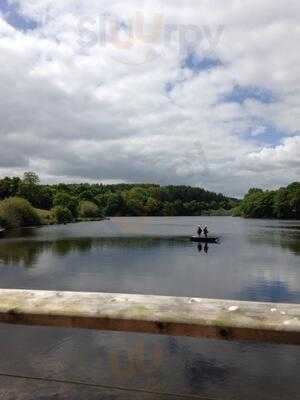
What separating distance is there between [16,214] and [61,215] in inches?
1396

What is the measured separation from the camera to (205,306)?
172 inches

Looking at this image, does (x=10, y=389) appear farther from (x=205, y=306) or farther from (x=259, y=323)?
(x=259, y=323)

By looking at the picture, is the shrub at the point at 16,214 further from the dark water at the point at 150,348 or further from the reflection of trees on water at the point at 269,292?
the reflection of trees on water at the point at 269,292

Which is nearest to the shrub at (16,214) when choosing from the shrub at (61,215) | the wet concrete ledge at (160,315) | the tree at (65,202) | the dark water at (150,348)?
the shrub at (61,215)

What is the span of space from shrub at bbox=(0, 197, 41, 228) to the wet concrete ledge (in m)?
127

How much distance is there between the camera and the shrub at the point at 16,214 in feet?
420

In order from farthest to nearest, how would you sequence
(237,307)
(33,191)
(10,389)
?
(33,191) < (10,389) < (237,307)

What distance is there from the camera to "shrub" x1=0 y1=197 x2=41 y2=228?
12812 cm

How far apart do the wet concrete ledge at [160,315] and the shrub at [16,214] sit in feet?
416

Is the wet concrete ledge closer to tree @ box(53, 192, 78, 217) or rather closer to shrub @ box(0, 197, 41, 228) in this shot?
shrub @ box(0, 197, 41, 228)

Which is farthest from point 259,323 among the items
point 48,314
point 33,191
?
point 33,191

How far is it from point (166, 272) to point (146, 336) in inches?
1043

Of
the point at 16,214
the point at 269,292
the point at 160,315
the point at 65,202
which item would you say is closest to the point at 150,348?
the point at 160,315

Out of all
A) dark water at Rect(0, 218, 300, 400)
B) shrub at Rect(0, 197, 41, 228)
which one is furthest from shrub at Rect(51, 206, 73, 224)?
dark water at Rect(0, 218, 300, 400)
